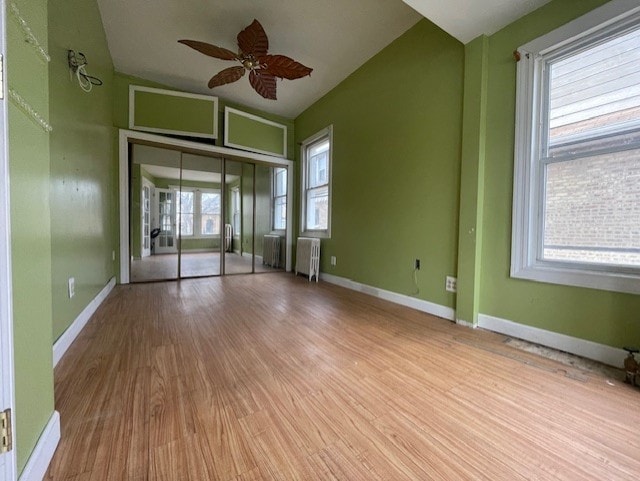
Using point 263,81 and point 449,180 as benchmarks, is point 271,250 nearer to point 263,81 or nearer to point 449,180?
point 263,81

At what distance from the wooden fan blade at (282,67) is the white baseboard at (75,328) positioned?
2.88 m

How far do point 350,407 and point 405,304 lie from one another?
1.94 meters

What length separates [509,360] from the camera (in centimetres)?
175

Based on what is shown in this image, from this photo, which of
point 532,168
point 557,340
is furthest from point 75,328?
point 532,168

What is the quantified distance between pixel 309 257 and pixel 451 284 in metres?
2.38

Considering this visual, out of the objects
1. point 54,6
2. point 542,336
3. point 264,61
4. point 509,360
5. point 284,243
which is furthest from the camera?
point 284,243

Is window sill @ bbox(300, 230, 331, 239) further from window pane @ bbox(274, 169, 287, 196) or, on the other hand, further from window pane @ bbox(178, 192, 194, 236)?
window pane @ bbox(178, 192, 194, 236)

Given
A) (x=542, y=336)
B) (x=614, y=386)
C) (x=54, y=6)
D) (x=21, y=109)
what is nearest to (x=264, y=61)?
(x=54, y=6)

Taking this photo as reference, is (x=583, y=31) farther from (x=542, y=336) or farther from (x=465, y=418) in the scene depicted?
(x=465, y=418)

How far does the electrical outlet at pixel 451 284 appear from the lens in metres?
2.51

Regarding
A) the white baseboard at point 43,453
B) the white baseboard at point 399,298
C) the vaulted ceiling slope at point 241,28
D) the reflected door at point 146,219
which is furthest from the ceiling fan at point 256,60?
the white baseboard at point 43,453

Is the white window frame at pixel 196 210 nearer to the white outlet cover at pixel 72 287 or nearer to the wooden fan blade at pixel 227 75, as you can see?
the wooden fan blade at pixel 227 75

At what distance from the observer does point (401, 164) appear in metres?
3.04

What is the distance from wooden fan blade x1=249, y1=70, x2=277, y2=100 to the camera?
9.49 ft
